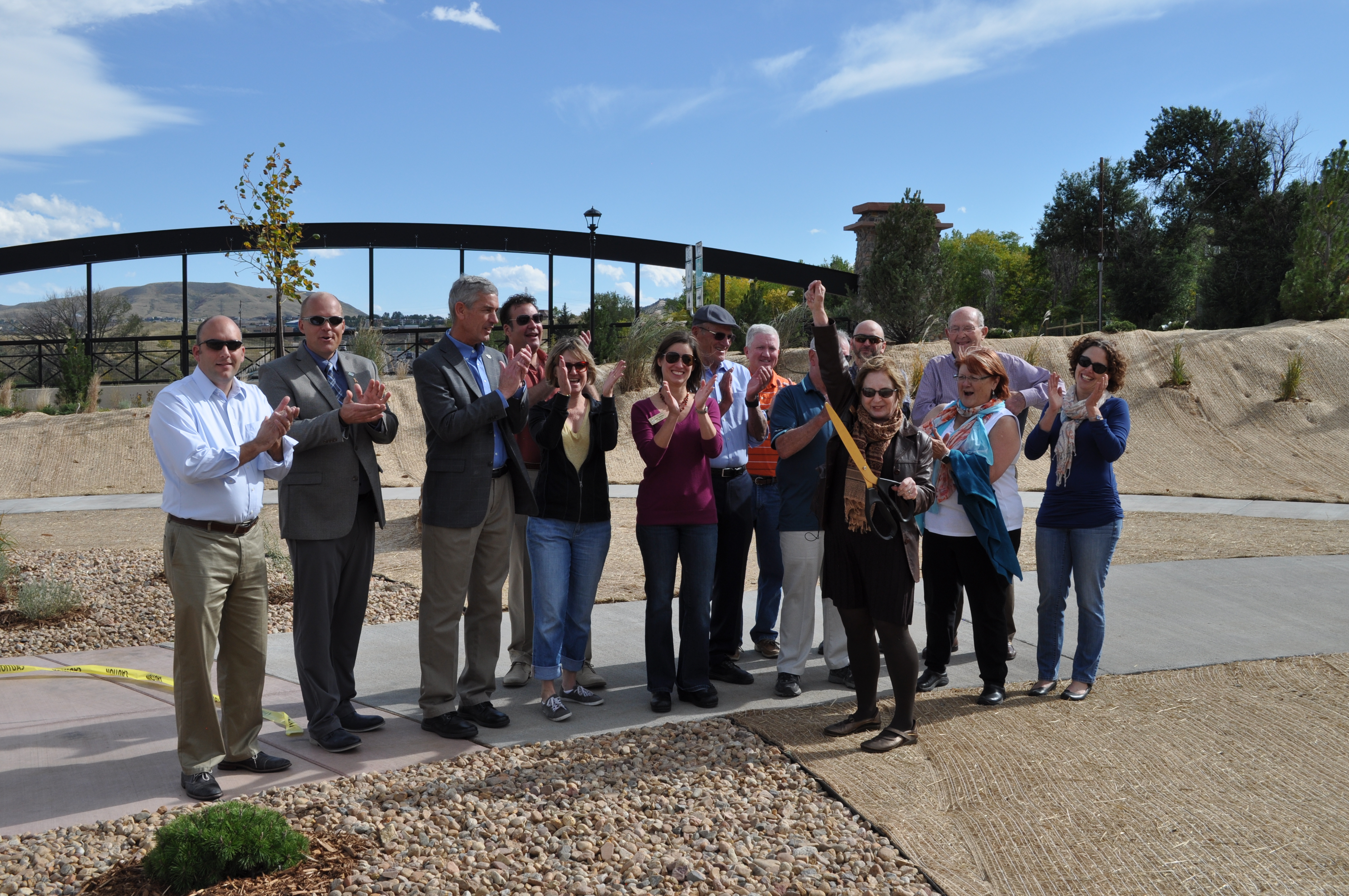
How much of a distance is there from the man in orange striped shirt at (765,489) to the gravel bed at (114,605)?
2.19m

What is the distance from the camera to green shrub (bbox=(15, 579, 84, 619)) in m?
6.41

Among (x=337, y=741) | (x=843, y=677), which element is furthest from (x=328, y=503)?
(x=843, y=677)

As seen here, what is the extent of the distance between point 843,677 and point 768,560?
0.79m

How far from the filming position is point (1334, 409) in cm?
1673

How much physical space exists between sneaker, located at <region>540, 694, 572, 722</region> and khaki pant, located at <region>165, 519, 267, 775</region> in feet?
4.12

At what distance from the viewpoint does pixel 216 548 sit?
369cm

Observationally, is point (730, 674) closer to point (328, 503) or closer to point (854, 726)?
point (854, 726)

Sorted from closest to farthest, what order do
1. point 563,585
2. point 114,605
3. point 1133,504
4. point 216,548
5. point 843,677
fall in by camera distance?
point 216,548 < point 563,585 < point 843,677 < point 114,605 < point 1133,504

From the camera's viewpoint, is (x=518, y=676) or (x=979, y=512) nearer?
(x=979, y=512)

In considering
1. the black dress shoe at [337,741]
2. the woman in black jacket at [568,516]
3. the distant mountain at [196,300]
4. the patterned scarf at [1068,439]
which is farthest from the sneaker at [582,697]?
the distant mountain at [196,300]

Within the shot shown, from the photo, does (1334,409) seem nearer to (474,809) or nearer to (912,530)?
(912,530)

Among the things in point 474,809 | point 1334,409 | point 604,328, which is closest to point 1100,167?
point 1334,409

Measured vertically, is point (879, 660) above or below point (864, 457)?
below

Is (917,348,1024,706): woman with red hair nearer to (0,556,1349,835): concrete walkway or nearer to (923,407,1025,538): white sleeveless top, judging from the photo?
(923,407,1025,538): white sleeveless top
